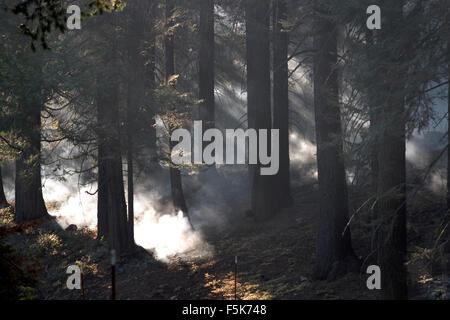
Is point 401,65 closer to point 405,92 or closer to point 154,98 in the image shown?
point 405,92

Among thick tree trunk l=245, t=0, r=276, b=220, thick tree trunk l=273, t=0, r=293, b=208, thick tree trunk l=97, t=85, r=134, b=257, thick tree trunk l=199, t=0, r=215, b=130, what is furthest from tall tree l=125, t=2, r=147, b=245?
thick tree trunk l=199, t=0, r=215, b=130

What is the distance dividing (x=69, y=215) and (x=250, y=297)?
11366 millimetres

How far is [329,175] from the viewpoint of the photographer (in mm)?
11680

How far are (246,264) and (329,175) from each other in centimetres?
376

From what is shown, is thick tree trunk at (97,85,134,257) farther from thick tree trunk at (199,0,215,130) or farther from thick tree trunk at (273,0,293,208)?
thick tree trunk at (199,0,215,130)

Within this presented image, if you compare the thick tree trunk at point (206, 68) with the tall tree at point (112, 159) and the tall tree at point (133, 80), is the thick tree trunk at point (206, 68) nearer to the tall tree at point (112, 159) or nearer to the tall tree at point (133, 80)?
the tall tree at point (133, 80)

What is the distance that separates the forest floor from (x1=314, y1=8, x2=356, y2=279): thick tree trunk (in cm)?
47

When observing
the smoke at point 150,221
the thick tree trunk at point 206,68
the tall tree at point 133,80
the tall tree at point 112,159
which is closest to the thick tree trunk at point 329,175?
the smoke at point 150,221

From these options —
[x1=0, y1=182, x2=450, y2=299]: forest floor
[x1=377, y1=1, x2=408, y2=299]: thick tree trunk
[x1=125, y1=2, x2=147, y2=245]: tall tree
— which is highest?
[x1=125, y1=2, x2=147, y2=245]: tall tree

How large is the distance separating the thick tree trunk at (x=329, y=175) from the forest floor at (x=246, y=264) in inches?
18.4

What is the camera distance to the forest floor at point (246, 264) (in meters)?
10.8

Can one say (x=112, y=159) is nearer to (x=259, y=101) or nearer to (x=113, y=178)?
(x=113, y=178)

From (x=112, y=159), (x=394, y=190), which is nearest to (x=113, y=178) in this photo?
(x=112, y=159)

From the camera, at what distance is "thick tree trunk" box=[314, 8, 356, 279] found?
11.6 meters
